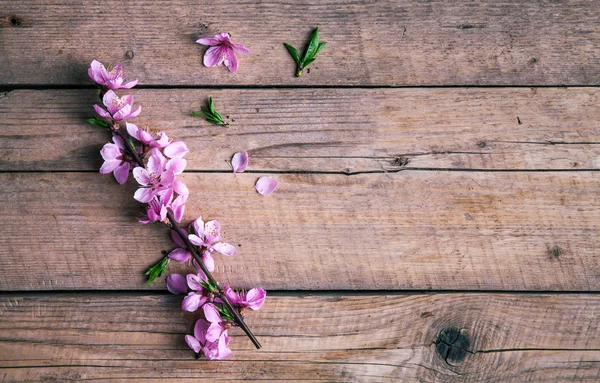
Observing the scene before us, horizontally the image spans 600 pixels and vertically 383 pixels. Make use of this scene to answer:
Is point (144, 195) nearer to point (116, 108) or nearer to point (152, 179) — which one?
point (152, 179)

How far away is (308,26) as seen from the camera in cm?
112

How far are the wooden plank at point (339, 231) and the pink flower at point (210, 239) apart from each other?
26mm

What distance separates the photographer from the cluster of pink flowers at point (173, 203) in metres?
1.04

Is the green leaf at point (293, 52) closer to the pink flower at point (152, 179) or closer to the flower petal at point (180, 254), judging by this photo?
the pink flower at point (152, 179)

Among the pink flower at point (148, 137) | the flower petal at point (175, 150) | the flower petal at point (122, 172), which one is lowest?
the flower petal at point (122, 172)

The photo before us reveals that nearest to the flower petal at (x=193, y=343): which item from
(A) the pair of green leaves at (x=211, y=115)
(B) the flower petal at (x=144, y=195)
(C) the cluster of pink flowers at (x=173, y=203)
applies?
(C) the cluster of pink flowers at (x=173, y=203)

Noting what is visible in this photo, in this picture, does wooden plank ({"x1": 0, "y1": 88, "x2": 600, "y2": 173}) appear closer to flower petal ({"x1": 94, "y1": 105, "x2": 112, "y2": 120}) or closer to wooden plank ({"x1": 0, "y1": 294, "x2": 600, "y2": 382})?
flower petal ({"x1": 94, "y1": 105, "x2": 112, "y2": 120})

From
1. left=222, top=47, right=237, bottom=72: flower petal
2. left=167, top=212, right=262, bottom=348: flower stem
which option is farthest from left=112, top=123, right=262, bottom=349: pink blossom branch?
left=222, top=47, right=237, bottom=72: flower petal

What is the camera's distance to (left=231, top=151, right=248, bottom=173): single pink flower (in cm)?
Result: 109

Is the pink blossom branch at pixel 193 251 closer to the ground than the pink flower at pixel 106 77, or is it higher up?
closer to the ground

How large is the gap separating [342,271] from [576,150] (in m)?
0.52

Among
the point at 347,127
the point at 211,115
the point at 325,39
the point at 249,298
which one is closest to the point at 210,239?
the point at 249,298

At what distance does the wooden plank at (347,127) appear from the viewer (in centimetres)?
109

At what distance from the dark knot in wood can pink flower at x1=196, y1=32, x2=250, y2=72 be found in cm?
66
